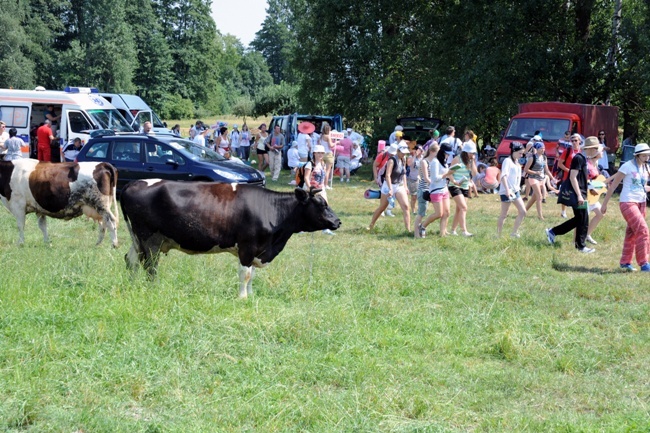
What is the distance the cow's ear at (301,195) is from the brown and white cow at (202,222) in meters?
0.28

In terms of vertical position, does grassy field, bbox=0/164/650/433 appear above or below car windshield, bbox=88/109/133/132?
below

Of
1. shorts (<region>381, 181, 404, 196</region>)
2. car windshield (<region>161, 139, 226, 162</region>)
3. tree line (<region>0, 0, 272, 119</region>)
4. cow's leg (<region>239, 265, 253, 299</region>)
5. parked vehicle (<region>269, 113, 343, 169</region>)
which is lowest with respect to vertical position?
cow's leg (<region>239, 265, 253, 299</region>)

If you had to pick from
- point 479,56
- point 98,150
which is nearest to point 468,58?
point 479,56

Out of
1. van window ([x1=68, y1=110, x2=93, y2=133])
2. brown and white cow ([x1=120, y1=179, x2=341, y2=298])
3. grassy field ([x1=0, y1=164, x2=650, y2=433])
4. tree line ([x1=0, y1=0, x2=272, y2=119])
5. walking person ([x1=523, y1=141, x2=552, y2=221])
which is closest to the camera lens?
grassy field ([x1=0, y1=164, x2=650, y2=433])

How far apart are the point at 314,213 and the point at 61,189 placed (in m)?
4.77

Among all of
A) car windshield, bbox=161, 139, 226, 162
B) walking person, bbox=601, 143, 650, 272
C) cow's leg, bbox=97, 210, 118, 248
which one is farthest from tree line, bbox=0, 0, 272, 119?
walking person, bbox=601, 143, 650, 272

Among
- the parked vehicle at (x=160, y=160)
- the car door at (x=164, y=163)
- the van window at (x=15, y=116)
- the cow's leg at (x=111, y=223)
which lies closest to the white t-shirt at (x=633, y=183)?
the cow's leg at (x=111, y=223)

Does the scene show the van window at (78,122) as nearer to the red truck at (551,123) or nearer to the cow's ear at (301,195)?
the red truck at (551,123)

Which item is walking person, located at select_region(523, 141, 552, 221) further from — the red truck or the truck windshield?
the truck windshield

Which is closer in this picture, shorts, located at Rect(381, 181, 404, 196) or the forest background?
shorts, located at Rect(381, 181, 404, 196)

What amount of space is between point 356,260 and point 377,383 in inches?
186

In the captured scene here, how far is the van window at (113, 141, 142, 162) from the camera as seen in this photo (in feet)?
56.3

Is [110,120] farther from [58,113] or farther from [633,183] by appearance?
[633,183]

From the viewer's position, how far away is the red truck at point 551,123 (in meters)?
22.2
